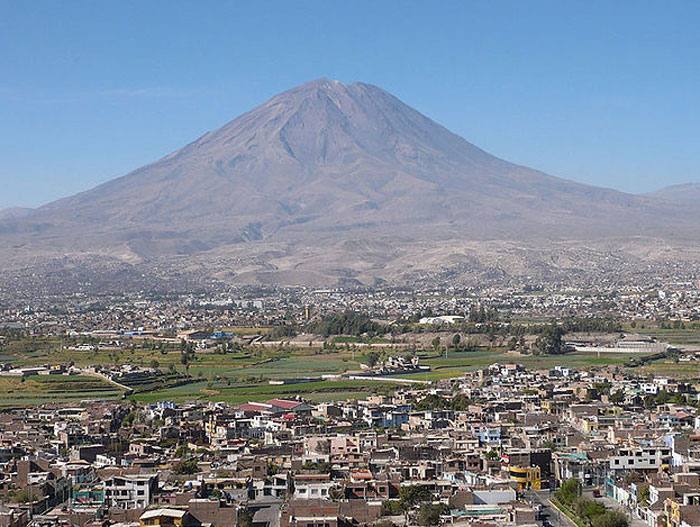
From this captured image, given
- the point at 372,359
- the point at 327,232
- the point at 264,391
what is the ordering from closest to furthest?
the point at 264,391
the point at 372,359
the point at 327,232

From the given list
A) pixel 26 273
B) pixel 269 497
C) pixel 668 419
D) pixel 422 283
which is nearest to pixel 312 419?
pixel 668 419

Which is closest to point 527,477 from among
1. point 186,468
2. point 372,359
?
point 186,468

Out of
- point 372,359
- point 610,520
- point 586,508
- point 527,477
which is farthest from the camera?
point 372,359

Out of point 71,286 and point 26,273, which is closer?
point 71,286

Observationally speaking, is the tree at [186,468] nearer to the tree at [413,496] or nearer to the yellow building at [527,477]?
the tree at [413,496]

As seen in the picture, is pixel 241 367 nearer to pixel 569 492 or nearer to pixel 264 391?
pixel 264 391

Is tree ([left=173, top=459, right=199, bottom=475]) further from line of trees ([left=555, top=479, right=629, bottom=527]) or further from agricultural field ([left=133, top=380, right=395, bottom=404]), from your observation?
agricultural field ([left=133, top=380, right=395, bottom=404])

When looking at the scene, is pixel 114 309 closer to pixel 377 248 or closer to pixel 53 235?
pixel 377 248

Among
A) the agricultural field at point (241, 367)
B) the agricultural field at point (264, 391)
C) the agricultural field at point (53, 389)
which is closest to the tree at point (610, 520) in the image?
the agricultural field at point (264, 391)

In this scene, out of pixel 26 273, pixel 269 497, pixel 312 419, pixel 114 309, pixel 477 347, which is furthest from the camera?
pixel 26 273
